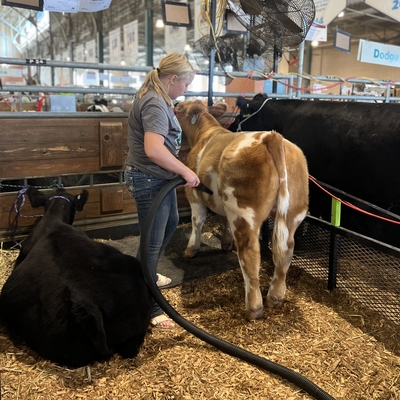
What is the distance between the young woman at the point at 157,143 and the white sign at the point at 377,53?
5.85 meters

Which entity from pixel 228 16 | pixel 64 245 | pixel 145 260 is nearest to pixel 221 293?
pixel 145 260

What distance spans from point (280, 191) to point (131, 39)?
10.7 meters

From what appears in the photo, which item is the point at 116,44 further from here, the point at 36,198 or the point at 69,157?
the point at 36,198

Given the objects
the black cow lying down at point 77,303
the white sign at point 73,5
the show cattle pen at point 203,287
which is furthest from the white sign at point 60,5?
the black cow lying down at point 77,303

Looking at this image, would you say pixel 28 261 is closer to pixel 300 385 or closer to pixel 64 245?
pixel 64 245

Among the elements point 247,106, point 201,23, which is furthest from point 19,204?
point 201,23

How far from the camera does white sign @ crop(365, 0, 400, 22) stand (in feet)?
23.3

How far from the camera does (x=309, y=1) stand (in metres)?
4.00

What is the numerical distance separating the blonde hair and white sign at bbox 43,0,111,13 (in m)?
2.07

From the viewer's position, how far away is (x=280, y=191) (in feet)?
9.18

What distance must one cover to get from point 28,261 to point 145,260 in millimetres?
862

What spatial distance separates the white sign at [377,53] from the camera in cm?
739

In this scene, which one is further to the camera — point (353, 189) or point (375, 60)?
point (375, 60)

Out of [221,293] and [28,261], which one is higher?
[28,261]
